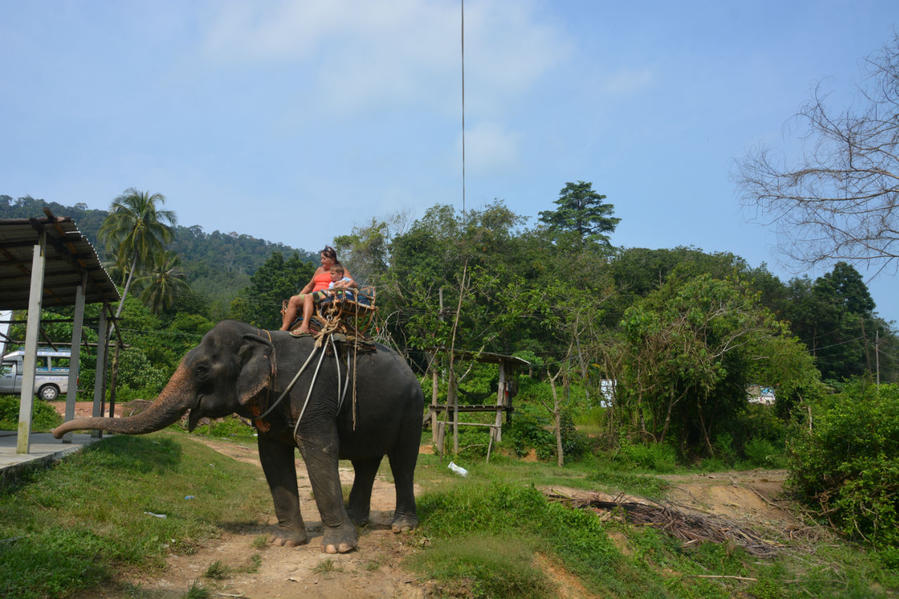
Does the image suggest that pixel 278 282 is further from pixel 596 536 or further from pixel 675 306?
pixel 596 536

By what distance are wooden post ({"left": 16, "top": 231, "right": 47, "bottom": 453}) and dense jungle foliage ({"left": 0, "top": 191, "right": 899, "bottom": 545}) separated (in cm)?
463

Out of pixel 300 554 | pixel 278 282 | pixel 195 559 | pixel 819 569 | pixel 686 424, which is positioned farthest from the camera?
pixel 278 282

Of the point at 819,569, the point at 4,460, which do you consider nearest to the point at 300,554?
the point at 4,460

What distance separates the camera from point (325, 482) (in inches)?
265

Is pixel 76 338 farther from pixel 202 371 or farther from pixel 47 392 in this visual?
pixel 47 392

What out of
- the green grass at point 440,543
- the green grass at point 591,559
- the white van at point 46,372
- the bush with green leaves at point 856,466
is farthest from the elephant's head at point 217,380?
the white van at point 46,372

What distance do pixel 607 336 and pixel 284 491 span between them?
20.1 m

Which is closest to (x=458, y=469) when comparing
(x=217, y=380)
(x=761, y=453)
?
(x=217, y=380)

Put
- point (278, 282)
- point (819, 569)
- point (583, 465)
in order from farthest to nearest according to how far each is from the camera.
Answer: point (278, 282) → point (583, 465) → point (819, 569)

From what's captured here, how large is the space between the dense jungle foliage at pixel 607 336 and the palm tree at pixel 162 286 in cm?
17

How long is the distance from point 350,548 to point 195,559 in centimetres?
→ 150

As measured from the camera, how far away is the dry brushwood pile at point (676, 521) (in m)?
9.87

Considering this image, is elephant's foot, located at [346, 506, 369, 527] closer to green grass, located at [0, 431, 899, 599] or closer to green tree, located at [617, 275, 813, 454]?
green grass, located at [0, 431, 899, 599]

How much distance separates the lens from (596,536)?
838 centimetres
